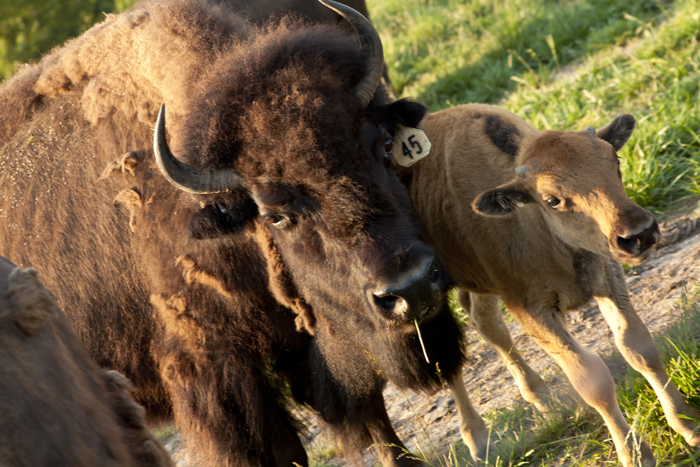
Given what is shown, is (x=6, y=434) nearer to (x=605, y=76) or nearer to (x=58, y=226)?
(x=58, y=226)

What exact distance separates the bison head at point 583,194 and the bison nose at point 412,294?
70 cm

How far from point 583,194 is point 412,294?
107cm

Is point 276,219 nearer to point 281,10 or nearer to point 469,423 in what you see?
point 469,423

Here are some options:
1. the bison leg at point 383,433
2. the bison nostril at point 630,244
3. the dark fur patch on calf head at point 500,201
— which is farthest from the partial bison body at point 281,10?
the bison leg at point 383,433

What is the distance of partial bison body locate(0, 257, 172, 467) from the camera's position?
61.5 inches

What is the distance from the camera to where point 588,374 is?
3389 mm

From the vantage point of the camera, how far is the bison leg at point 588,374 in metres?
3.18

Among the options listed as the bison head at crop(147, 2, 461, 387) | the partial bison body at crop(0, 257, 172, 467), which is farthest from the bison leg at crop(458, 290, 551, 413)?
the partial bison body at crop(0, 257, 172, 467)

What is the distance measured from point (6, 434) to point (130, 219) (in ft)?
7.59

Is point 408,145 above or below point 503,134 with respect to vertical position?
above

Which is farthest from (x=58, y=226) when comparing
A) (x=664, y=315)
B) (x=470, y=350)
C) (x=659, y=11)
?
(x=659, y=11)

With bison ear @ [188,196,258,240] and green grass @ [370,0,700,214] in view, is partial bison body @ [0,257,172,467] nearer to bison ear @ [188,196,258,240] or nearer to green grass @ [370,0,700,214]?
bison ear @ [188,196,258,240]

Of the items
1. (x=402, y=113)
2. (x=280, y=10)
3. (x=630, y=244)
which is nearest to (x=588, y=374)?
(x=630, y=244)

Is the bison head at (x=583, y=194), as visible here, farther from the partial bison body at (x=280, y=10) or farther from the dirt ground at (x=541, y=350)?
the partial bison body at (x=280, y=10)
